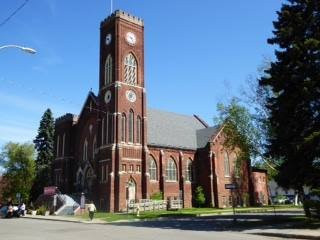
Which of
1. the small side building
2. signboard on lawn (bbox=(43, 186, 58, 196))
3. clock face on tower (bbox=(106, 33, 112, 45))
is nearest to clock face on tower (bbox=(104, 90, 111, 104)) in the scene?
clock face on tower (bbox=(106, 33, 112, 45))

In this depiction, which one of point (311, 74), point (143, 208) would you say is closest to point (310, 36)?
point (311, 74)

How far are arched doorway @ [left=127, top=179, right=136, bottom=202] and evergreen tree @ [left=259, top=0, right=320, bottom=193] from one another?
2438cm

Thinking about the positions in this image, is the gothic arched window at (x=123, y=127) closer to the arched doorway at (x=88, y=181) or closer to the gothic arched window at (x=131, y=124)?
the gothic arched window at (x=131, y=124)

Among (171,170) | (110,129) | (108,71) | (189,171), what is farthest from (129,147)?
(189,171)

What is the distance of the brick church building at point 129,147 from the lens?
157 ft

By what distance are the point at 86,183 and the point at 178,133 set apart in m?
14.9

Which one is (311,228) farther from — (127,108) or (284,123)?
(127,108)

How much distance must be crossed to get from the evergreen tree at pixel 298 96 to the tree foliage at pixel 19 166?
56269 mm

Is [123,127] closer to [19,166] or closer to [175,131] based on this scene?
[175,131]

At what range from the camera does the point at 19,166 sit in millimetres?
73312

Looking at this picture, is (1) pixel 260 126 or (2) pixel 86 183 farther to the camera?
(2) pixel 86 183

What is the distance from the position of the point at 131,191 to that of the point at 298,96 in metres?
27.8

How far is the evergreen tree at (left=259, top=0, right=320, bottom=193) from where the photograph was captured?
23.3 m

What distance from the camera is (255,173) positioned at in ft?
212
